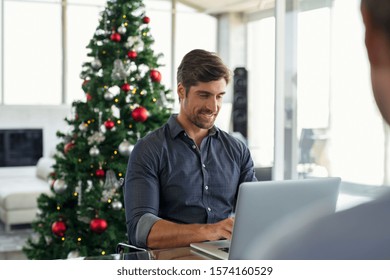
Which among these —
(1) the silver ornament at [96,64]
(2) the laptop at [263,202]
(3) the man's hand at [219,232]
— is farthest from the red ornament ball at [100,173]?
(2) the laptop at [263,202]

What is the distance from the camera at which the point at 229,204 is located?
1.90 metres

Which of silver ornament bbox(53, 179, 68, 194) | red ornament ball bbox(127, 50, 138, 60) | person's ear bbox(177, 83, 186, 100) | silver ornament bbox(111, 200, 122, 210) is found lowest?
silver ornament bbox(111, 200, 122, 210)

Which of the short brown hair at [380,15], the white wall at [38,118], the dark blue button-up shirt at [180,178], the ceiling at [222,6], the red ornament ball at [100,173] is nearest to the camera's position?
the short brown hair at [380,15]

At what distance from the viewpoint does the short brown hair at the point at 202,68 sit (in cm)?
182

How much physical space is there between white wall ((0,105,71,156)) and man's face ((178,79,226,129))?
5.09m

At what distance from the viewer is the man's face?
6.06 feet

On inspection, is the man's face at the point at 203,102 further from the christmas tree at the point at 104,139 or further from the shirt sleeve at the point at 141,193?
the christmas tree at the point at 104,139

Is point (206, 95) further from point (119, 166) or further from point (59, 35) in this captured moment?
point (59, 35)

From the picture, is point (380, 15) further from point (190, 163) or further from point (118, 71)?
point (118, 71)

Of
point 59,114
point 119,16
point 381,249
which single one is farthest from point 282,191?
point 59,114

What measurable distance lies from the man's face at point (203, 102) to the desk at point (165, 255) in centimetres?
53

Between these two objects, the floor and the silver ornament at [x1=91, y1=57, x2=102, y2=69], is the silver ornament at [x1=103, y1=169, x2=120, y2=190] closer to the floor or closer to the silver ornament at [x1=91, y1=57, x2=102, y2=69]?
the silver ornament at [x1=91, y1=57, x2=102, y2=69]

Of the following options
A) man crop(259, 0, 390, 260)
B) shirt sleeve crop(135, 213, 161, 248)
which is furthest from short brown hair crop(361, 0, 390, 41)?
shirt sleeve crop(135, 213, 161, 248)

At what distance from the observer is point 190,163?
1.85 m
